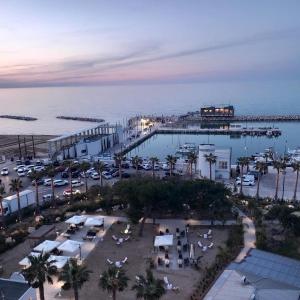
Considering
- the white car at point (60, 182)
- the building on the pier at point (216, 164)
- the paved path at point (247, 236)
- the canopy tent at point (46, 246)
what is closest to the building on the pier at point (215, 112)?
the building on the pier at point (216, 164)

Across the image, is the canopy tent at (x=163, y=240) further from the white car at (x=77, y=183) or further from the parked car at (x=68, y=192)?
the white car at (x=77, y=183)

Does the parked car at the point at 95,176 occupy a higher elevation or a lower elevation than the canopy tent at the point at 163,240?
lower

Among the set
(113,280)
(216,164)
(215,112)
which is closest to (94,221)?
(113,280)

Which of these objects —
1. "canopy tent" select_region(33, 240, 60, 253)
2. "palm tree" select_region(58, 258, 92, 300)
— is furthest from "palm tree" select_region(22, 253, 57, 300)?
"canopy tent" select_region(33, 240, 60, 253)

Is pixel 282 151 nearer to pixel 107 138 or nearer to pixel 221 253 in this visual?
pixel 107 138

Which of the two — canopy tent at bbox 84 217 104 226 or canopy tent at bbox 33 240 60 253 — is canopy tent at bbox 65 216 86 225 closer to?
canopy tent at bbox 84 217 104 226

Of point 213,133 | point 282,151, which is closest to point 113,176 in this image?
point 282,151

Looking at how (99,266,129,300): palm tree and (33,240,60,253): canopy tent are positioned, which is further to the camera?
(33,240,60,253): canopy tent

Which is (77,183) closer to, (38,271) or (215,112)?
(38,271)
